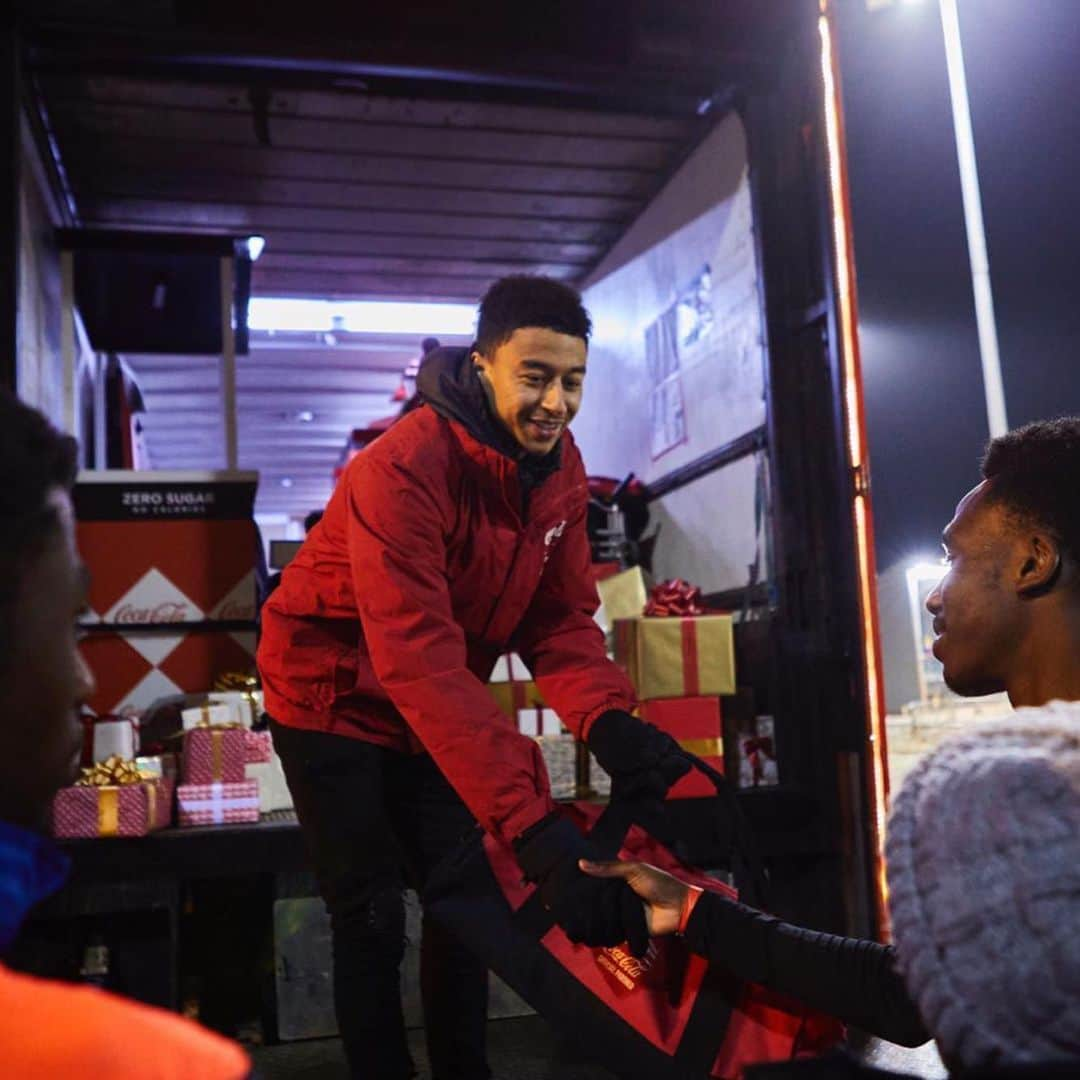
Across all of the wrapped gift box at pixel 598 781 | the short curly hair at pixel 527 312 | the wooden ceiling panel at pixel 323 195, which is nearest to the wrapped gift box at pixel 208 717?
the wrapped gift box at pixel 598 781

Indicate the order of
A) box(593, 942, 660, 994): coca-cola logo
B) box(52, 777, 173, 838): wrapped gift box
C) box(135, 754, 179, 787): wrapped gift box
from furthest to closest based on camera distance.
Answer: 1. box(135, 754, 179, 787): wrapped gift box
2. box(52, 777, 173, 838): wrapped gift box
3. box(593, 942, 660, 994): coca-cola logo

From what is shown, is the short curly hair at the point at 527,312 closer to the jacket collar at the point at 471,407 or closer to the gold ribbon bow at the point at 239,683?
the jacket collar at the point at 471,407

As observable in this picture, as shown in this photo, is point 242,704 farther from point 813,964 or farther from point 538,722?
point 813,964

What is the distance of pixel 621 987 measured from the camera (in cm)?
183

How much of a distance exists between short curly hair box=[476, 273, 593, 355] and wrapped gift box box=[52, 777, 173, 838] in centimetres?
175

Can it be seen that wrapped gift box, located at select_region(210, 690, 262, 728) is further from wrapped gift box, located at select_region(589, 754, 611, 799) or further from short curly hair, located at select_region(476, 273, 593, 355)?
short curly hair, located at select_region(476, 273, 593, 355)

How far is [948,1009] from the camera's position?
95 cm

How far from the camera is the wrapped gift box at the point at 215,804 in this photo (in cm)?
345

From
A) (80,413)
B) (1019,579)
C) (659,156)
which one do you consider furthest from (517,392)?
(80,413)

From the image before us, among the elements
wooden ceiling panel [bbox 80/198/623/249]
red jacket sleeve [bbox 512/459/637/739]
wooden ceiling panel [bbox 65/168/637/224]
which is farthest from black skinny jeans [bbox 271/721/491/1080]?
wooden ceiling panel [bbox 80/198/623/249]

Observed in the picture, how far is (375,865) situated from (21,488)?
5.58ft

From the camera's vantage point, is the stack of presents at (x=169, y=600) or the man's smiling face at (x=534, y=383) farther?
the stack of presents at (x=169, y=600)

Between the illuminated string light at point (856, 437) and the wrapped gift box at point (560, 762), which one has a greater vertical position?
the illuminated string light at point (856, 437)

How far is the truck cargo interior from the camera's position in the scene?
3.67 metres
